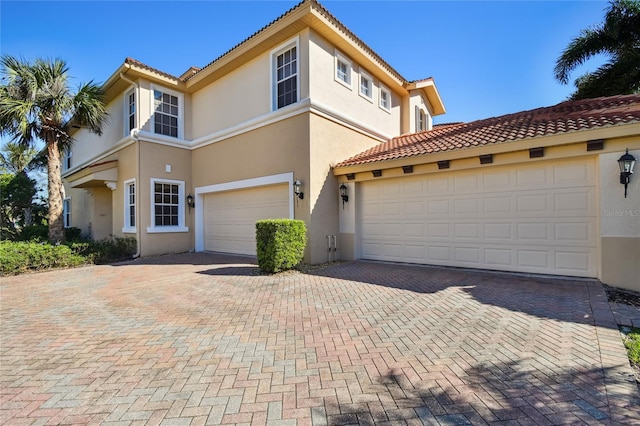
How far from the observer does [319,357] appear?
346 centimetres

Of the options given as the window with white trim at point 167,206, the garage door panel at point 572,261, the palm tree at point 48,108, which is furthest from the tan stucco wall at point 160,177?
the garage door panel at point 572,261

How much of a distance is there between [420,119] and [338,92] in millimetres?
8004

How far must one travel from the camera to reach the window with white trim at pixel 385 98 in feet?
44.2

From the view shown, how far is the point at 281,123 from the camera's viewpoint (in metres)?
10.2

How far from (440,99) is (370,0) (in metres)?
10.8

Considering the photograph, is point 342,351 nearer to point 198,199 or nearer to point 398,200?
point 398,200

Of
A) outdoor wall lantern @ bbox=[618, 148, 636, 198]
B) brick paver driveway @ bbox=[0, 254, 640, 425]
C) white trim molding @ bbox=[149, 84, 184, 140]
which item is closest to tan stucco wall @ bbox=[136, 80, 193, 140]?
white trim molding @ bbox=[149, 84, 184, 140]

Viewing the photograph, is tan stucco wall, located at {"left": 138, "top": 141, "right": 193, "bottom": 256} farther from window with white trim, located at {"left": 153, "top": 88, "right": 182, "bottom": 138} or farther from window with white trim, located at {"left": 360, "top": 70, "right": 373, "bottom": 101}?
window with white trim, located at {"left": 360, "top": 70, "right": 373, "bottom": 101}

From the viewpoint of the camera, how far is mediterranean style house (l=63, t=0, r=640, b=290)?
679 centimetres

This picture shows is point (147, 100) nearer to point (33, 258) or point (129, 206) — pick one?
point (129, 206)

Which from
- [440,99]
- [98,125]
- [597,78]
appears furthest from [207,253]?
[597,78]

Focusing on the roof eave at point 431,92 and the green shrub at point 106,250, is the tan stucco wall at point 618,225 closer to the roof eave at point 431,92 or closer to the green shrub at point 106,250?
Answer: the roof eave at point 431,92

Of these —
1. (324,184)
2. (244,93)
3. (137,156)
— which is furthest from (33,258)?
(324,184)

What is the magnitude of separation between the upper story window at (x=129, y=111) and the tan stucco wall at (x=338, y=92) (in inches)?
333
